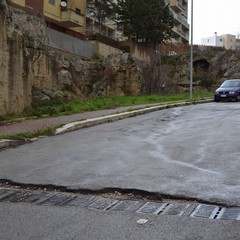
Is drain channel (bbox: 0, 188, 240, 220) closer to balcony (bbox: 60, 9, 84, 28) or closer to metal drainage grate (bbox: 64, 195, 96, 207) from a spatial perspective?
metal drainage grate (bbox: 64, 195, 96, 207)

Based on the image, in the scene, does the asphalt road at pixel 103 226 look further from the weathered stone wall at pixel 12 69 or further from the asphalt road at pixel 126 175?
the weathered stone wall at pixel 12 69

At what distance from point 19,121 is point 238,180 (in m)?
10.3

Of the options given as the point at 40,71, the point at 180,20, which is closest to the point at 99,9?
the point at 40,71

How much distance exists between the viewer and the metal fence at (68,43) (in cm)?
3416

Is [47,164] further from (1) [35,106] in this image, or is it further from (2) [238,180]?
(1) [35,106]

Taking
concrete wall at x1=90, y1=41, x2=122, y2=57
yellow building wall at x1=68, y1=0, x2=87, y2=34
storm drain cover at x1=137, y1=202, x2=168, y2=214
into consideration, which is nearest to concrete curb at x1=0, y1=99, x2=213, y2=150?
storm drain cover at x1=137, y1=202, x2=168, y2=214

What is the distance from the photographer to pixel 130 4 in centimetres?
4988

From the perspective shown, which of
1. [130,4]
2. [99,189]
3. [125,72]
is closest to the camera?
[99,189]

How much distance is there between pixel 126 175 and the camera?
7512mm

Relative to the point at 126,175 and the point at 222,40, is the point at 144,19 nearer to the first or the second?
the point at 126,175

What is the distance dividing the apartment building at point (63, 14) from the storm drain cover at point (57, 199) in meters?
39.6

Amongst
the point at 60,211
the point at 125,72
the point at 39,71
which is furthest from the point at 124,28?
the point at 60,211

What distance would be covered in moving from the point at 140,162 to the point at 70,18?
43.0 metres

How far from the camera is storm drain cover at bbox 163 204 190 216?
5544mm
